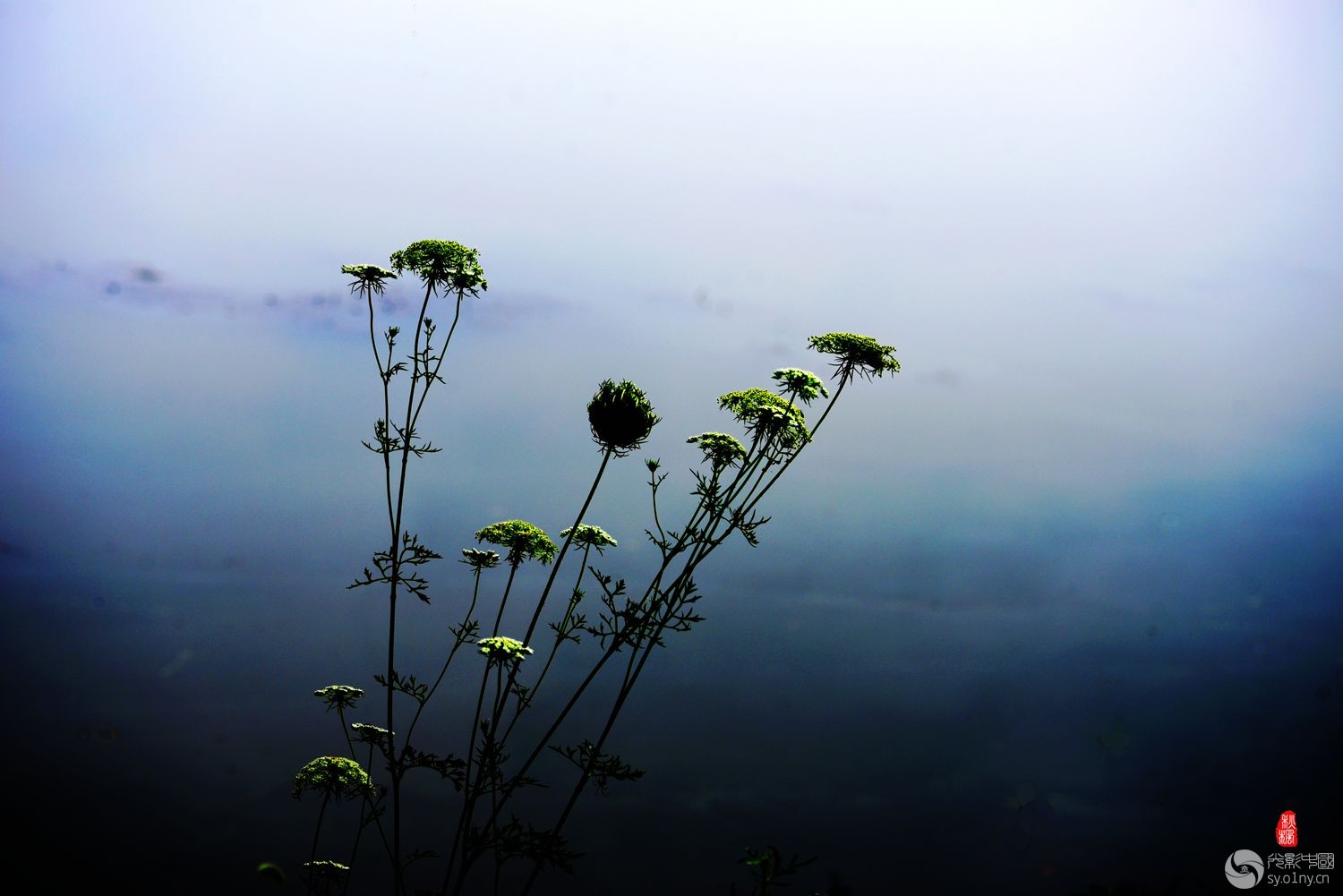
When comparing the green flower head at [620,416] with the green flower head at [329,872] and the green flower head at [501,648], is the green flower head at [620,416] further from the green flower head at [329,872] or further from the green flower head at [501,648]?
the green flower head at [329,872]

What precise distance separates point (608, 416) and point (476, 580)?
1371 mm

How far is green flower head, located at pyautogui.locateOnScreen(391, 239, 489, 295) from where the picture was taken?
198 inches

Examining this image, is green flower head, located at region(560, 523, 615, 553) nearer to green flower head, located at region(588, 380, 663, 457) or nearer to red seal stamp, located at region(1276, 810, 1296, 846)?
green flower head, located at region(588, 380, 663, 457)

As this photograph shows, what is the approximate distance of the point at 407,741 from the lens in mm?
5133

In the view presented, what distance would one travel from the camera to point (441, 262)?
16.7 feet

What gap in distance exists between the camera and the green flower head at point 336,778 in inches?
226

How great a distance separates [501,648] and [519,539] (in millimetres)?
914

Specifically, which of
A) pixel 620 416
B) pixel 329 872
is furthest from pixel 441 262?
pixel 329 872

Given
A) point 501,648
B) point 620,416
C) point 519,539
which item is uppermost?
point 620,416

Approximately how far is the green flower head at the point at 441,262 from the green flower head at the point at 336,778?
3.32 metres

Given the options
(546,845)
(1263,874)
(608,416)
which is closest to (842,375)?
(608,416)

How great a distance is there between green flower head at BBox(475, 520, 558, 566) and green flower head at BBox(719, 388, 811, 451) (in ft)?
4.72

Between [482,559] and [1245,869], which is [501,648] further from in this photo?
[1245,869]

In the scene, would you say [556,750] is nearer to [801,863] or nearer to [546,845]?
[546,845]
